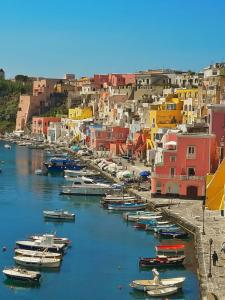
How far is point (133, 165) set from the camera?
43.8 metres

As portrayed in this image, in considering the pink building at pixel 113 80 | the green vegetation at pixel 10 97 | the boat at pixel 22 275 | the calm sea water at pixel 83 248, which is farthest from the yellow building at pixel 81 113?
the boat at pixel 22 275

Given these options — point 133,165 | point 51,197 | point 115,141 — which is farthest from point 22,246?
point 115,141

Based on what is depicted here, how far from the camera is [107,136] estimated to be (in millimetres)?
55656

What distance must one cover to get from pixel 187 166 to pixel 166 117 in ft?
59.5

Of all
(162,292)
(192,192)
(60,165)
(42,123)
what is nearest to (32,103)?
(42,123)

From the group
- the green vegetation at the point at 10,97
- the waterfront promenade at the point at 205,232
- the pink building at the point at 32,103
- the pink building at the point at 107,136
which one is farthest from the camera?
the green vegetation at the point at 10,97

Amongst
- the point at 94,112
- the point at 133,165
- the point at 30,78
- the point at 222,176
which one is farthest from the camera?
the point at 30,78

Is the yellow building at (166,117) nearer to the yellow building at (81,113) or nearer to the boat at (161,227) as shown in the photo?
the boat at (161,227)

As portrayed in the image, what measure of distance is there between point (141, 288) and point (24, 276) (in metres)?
3.37

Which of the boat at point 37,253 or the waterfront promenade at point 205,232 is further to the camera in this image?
the boat at point 37,253

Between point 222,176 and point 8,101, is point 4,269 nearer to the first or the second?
point 222,176

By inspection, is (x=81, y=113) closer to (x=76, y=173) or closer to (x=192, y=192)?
(x=76, y=173)

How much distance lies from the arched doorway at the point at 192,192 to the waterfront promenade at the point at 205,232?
1.68 feet

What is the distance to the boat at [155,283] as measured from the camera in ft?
57.3
